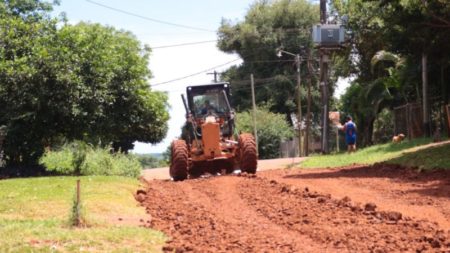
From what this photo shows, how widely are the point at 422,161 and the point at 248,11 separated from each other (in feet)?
141

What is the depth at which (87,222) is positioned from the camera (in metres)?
10.8

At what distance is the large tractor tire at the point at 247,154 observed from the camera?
2081 cm

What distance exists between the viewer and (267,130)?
52062mm

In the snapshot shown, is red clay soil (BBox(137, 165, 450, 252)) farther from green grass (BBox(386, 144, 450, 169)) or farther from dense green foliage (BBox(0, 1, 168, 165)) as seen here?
dense green foliage (BBox(0, 1, 168, 165))

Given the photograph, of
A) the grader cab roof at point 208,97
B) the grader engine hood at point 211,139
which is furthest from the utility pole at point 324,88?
the grader engine hood at point 211,139

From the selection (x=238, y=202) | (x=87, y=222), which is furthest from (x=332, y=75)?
(x=87, y=222)

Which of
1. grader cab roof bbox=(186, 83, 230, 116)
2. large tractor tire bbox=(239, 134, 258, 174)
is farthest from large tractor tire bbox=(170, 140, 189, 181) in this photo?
grader cab roof bbox=(186, 83, 230, 116)

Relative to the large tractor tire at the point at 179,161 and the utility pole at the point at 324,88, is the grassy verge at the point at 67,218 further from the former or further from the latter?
the utility pole at the point at 324,88

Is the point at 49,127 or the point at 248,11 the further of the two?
the point at 248,11

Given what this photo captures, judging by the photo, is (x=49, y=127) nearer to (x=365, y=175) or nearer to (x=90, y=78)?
(x=90, y=78)

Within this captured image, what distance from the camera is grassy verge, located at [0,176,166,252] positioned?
908 cm

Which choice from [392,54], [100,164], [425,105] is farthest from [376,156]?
[100,164]

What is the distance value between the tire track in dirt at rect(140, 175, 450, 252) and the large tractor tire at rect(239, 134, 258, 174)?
5.33 meters

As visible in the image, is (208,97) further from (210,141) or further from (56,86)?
(56,86)
